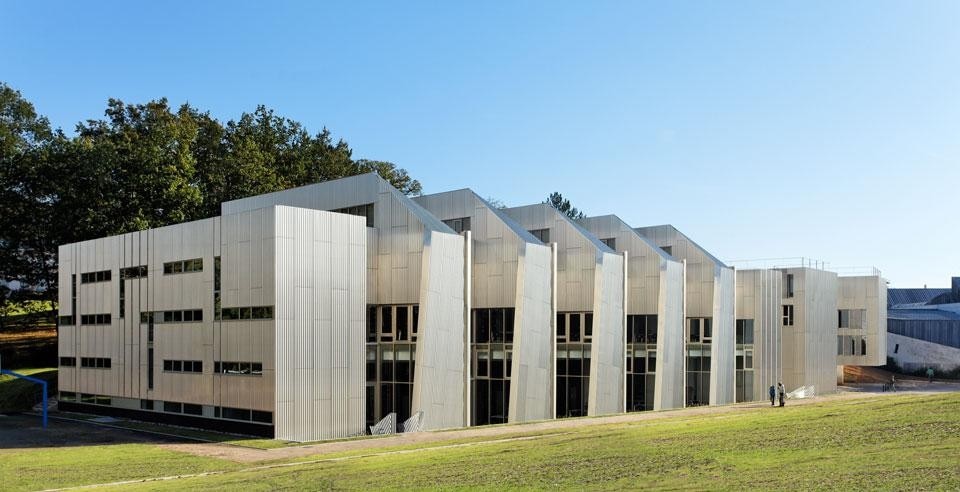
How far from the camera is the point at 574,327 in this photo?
4981cm

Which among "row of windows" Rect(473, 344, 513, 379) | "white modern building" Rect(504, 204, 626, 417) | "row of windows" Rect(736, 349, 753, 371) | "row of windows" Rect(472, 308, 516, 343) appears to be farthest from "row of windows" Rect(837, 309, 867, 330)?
"row of windows" Rect(472, 308, 516, 343)

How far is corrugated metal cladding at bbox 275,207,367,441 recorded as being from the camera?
119ft

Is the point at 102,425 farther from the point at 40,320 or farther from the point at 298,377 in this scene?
the point at 40,320

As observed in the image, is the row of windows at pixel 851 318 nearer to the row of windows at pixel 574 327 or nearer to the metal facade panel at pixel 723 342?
the metal facade panel at pixel 723 342

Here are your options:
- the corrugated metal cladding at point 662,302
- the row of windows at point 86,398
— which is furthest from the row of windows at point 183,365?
the corrugated metal cladding at point 662,302

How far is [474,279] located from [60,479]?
2337 cm

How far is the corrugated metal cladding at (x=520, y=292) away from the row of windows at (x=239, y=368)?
13067mm

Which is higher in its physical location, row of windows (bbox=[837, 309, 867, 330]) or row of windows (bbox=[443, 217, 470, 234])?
row of windows (bbox=[443, 217, 470, 234])

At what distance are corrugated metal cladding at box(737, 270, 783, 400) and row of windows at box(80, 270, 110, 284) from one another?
41.1 metres

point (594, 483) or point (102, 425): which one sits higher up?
point (594, 483)

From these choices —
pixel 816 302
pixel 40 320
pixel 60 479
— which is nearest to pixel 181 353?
pixel 60 479

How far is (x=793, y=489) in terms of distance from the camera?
1712 centimetres

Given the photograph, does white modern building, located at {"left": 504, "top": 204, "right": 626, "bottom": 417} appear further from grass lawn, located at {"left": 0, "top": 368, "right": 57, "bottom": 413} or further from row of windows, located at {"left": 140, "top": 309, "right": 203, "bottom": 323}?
grass lawn, located at {"left": 0, "top": 368, "right": 57, "bottom": 413}

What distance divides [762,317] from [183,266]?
1512 inches
